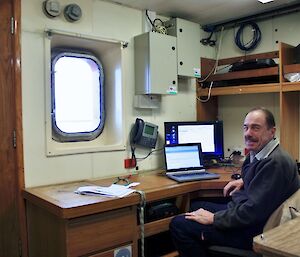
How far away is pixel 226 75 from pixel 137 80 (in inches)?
36.2

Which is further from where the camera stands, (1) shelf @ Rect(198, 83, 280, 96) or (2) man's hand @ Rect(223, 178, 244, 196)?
(1) shelf @ Rect(198, 83, 280, 96)

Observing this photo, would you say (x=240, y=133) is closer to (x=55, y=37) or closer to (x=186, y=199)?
(x=186, y=199)

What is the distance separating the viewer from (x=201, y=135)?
3.30 metres

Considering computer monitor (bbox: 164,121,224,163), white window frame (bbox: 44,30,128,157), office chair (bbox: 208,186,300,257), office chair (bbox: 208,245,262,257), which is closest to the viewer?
office chair (bbox: 208,186,300,257)

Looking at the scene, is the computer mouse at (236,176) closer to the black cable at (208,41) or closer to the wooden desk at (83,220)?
the wooden desk at (83,220)

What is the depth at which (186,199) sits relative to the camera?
2.68 meters

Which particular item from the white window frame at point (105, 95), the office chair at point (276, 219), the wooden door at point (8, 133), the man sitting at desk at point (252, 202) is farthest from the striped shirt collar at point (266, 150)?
the wooden door at point (8, 133)

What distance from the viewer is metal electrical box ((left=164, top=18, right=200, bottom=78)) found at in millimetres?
3207

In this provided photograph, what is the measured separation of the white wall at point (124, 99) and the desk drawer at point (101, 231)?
697mm

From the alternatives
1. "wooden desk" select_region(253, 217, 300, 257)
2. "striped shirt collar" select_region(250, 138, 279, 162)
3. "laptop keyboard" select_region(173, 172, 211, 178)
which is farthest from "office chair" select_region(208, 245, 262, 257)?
"laptop keyboard" select_region(173, 172, 211, 178)

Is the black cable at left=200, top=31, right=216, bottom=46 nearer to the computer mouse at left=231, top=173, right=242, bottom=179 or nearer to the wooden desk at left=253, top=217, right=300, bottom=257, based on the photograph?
the computer mouse at left=231, top=173, right=242, bottom=179

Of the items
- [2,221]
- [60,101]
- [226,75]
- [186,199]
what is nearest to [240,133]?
[226,75]

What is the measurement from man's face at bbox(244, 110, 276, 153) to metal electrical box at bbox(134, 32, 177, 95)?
3.43 ft

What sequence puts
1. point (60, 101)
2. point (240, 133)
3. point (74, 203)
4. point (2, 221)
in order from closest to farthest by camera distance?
1. point (74, 203)
2. point (2, 221)
3. point (60, 101)
4. point (240, 133)
